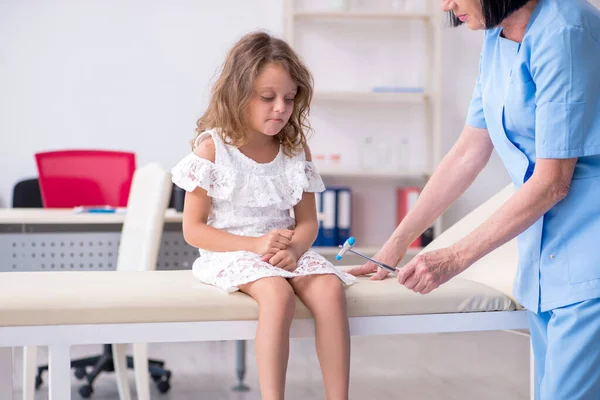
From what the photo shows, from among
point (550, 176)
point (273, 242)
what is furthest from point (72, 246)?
point (550, 176)

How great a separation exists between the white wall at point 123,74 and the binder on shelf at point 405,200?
335 mm

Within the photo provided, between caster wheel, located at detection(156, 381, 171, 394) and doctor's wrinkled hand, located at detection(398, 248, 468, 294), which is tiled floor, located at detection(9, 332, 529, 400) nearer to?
caster wheel, located at detection(156, 381, 171, 394)

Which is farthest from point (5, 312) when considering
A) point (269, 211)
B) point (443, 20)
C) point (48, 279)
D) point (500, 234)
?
point (443, 20)

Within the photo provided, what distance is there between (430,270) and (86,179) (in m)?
2.60

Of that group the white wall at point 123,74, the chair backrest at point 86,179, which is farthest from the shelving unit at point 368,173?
the chair backrest at point 86,179

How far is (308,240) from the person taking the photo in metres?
1.64

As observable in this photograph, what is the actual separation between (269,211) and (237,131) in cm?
19

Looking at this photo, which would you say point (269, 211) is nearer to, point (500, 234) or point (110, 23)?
point (500, 234)

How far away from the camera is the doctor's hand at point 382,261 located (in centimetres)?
159

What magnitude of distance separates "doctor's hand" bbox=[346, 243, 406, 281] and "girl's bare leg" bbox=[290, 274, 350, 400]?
7.2 inches

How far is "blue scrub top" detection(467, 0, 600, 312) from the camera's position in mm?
1170

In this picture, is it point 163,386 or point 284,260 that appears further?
point 163,386

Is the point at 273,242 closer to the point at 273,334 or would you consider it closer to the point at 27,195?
the point at 273,334

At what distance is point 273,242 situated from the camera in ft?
4.96
